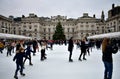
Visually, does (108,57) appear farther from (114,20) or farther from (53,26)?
(53,26)

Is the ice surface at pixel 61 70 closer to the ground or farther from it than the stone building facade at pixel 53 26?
closer to the ground

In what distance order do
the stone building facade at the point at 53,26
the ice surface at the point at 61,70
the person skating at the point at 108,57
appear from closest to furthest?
the person skating at the point at 108,57, the ice surface at the point at 61,70, the stone building facade at the point at 53,26

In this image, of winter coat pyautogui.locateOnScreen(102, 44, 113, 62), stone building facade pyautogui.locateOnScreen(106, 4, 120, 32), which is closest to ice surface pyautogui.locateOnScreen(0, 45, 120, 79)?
winter coat pyautogui.locateOnScreen(102, 44, 113, 62)

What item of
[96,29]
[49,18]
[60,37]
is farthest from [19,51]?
[49,18]

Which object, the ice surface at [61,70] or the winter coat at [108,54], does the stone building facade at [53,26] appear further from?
the winter coat at [108,54]

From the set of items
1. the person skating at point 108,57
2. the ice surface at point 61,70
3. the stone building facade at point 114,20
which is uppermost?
the stone building facade at point 114,20

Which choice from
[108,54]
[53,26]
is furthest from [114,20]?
[108,54]

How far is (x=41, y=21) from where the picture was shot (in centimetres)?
11131

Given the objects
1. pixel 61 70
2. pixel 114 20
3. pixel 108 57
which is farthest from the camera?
pixel 114 20

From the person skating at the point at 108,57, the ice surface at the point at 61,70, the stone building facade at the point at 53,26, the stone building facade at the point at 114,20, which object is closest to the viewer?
the person skating at the point at 108,57

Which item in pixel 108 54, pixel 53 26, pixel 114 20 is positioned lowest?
pixel 108 54

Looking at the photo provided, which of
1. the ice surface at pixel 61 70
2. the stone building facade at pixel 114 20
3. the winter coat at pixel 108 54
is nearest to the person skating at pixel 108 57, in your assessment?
the winter coat at pixel 108 54

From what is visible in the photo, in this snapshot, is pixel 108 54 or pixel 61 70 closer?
pixel 108 54

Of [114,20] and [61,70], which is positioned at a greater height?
[114,20]
